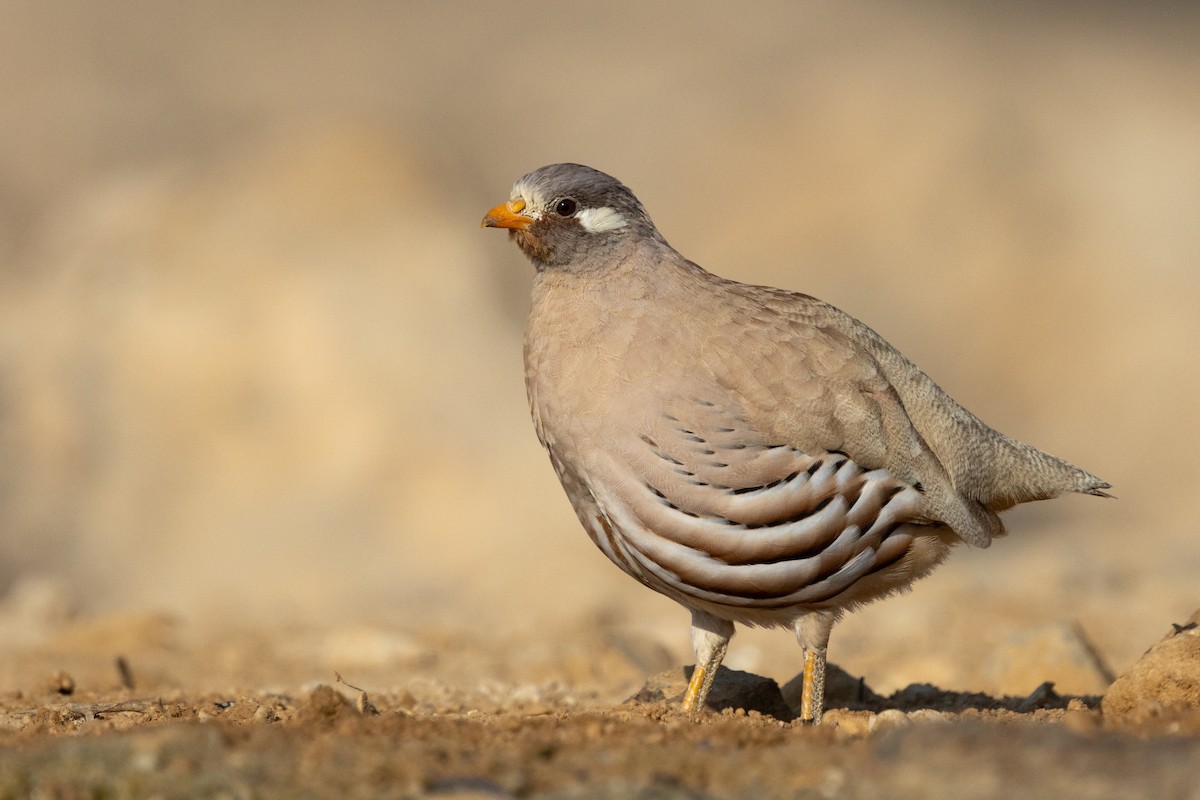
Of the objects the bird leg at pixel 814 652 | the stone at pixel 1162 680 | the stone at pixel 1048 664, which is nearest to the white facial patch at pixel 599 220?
the bird leg at pixel 814 652

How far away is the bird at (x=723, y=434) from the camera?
6492 mm

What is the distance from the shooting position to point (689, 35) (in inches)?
908

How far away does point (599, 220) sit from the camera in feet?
23.3

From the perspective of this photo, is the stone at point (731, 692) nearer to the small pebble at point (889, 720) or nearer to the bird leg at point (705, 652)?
the bird leg at point (705, 652)

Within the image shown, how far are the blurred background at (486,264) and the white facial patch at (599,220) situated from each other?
16.6 ft

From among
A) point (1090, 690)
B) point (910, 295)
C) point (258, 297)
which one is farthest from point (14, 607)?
point (910, 295)

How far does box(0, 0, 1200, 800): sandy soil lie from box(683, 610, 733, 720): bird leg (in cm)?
18

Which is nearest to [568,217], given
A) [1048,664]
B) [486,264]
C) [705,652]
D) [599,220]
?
[599,220]

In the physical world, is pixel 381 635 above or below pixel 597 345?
below

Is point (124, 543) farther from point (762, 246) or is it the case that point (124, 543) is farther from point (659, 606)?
point (762, 246)

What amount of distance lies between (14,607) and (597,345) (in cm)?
972

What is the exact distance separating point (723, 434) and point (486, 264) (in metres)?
11.7

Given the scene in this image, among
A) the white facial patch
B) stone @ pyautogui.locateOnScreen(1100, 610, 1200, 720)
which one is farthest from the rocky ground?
the white facial patch

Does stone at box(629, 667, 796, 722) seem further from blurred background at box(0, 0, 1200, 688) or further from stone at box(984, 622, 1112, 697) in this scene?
blurred background at box(0, 0, 1200, 688)
